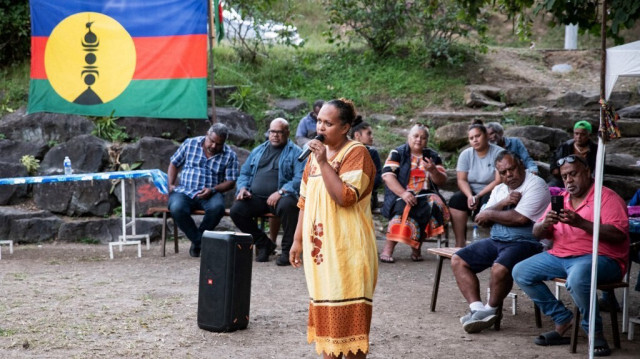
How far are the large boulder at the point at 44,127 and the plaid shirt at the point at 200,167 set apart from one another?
3279 mm

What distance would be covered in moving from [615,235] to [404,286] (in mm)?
2686

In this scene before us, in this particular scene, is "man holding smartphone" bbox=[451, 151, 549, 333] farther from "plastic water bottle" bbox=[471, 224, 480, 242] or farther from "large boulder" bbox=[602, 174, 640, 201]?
"large boulder" bbox=[602, 174, 640, 201]

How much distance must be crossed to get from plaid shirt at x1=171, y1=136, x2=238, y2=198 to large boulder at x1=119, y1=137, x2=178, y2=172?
1.97 m

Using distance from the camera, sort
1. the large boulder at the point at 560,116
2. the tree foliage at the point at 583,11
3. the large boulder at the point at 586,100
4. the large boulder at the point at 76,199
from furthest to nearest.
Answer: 1. the large boulder at the point at 586,100
2. the large boulder at the point at 560,116
3. the large boulder at the point at 76,199
4. the tree foliage at the point at 583,11

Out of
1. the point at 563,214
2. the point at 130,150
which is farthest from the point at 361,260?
the point at 130,150

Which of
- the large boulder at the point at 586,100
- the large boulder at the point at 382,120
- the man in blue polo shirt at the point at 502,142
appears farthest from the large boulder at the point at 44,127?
the large boulder at the point at 586,100

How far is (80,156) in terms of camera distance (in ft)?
36.3

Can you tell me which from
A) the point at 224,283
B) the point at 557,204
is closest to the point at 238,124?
the point at 224,283

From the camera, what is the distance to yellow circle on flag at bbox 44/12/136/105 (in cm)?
1030

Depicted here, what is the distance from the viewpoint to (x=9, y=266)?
844cm

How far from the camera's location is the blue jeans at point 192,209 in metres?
8.77

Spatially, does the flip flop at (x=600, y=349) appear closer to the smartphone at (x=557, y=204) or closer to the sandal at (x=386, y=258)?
the smartphone at (x=557, y=204)

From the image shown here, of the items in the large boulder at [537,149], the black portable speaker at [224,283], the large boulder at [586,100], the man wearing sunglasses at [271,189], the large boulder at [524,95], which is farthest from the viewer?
the large boulder at [524,95]

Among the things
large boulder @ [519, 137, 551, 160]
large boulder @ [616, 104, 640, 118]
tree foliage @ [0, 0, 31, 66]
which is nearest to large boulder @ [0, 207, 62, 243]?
tree foliage @ [0, 0, 31, 66]
